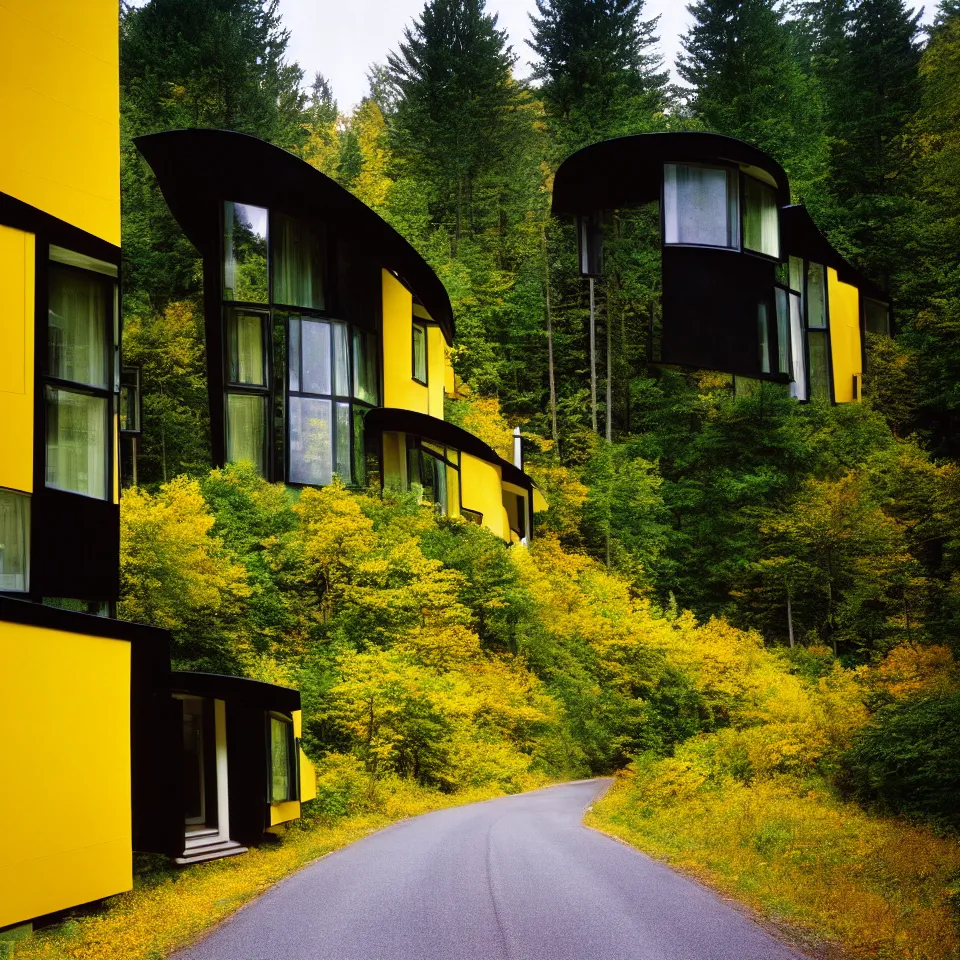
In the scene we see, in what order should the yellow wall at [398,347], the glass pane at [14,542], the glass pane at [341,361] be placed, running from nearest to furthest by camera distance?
the glass pane at [14,542] → the glass pane at [341,361] → the yellow wall at [398,347]

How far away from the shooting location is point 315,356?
28.8 metres

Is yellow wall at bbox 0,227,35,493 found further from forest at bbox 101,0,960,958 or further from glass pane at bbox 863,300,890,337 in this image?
glass pane at bbox 863,300,890,337

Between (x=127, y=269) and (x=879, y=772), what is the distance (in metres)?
32.7

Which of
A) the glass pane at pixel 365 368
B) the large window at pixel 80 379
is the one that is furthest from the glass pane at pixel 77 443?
the glass pane at pixel 365 368

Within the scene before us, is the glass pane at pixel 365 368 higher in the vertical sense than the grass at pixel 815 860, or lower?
higher

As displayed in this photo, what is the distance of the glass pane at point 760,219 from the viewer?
14195 mm

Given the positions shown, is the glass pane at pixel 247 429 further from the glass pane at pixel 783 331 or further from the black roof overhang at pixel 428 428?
the glass pane at pixel 783 331

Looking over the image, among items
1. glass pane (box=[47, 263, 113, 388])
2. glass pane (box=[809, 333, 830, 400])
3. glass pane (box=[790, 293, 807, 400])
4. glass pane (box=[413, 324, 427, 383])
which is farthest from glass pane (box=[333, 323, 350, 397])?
glass pane (box=[47, 263, 113, 388])

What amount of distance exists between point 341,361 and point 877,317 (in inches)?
745

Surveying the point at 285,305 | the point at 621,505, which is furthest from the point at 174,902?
the point at 621,505

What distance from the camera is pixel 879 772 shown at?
18812 mm

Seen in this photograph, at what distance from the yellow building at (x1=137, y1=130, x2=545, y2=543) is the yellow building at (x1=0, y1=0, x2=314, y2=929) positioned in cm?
1317

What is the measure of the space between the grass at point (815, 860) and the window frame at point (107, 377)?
9227mm

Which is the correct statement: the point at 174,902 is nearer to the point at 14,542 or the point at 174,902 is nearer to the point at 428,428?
the point at 14,542
